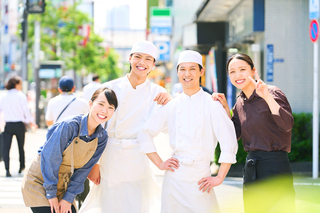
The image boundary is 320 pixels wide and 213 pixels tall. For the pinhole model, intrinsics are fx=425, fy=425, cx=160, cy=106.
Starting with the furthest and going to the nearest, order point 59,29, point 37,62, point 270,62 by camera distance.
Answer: point 59,29, point 37,62, point 270,62

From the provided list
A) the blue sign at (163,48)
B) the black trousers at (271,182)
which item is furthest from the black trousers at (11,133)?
the blue sign at (163,48)

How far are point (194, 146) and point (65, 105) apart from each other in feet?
11.4

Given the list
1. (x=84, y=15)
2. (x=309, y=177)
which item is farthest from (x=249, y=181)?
(x=84, y=15)

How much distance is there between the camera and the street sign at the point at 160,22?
2781 cm

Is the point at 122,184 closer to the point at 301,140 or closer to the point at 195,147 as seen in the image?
the point at 195,147

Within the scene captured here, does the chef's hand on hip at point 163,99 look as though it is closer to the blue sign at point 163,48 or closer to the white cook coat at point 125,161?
the white cook coat at point 125,161

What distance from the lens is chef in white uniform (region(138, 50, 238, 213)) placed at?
324 centimetres

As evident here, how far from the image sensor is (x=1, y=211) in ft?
19.0

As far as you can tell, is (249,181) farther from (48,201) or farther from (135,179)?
(48,201)

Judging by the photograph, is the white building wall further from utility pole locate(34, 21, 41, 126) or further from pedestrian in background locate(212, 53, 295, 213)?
utility pole locate(34, 21, 41, 126)

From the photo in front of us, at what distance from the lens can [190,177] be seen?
3.27 m

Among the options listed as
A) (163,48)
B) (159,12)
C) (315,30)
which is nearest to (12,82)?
(315,30)

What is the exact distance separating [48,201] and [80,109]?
2980 mm

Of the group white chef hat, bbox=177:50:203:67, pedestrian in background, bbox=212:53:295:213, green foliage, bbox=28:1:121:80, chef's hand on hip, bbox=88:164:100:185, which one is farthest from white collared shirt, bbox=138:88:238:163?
green foliage, bbox=28:1:121:80
